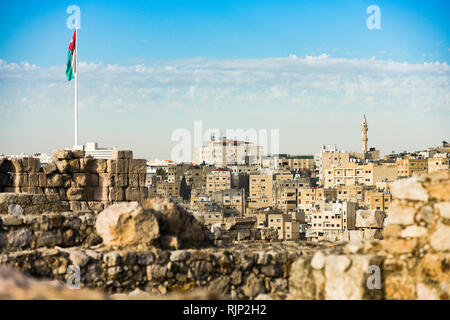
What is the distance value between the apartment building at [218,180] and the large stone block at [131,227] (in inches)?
4141

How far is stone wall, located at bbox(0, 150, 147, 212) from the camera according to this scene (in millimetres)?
16844

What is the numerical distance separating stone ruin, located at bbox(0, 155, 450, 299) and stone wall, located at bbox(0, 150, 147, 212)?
8760mm

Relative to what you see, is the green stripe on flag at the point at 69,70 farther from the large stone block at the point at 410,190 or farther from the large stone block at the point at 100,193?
the large stone block at the point at 410,190

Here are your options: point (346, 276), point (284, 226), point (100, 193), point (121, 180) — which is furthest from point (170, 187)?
point (346, 276)

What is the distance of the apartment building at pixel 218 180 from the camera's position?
374 ft

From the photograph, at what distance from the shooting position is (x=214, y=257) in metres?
7.42

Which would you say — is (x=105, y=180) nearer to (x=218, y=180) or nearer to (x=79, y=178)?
(x=79, y=178)

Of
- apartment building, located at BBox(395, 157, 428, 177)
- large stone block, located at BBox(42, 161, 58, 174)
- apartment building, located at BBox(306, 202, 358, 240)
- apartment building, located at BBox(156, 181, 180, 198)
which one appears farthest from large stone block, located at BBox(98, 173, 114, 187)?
apartment building, located at BBox(395, 157, 428, 177)

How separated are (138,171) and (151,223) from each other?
10.9 metres

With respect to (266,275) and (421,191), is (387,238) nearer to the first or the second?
(421,191)

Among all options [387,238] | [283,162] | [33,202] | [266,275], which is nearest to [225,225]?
[33,202]

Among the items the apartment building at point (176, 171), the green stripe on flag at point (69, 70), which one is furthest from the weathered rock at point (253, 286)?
the apartment building at point (176, 171)

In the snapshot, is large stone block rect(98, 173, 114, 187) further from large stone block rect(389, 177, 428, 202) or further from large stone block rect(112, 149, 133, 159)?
large stone block rect(389, 177, 428, 202)

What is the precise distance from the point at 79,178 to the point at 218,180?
9840 centimetres
